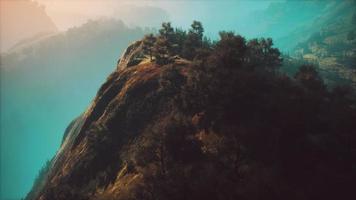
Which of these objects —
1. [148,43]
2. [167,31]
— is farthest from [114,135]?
[167,31]

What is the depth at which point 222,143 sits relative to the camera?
→ 182 ft

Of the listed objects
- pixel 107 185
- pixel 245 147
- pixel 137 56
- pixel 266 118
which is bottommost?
pixel 107 185

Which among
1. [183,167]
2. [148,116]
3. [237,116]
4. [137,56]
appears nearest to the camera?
[183,167]

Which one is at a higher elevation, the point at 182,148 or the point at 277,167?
the point at 182,148

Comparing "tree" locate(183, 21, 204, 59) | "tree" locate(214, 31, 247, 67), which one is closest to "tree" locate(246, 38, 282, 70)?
"tree" locate(183, 21, 204, 59)

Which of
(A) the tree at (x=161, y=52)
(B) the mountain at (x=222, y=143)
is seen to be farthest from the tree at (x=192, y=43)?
(B) the mountain at (x=222, y=143)

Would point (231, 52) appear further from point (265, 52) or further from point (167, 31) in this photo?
point (167, 31)

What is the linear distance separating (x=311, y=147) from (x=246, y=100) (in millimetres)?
14958

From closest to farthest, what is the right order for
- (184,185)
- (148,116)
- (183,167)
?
(184,185), (183,167), (148,116)

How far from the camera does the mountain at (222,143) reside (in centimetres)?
4928

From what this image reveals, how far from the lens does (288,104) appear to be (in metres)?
61.2

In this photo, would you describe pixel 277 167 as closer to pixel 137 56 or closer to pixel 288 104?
pixel 288 104

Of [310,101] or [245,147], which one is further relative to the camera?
→ [310,101]

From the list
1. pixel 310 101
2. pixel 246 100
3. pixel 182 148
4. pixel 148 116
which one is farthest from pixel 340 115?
pixel 148 116
